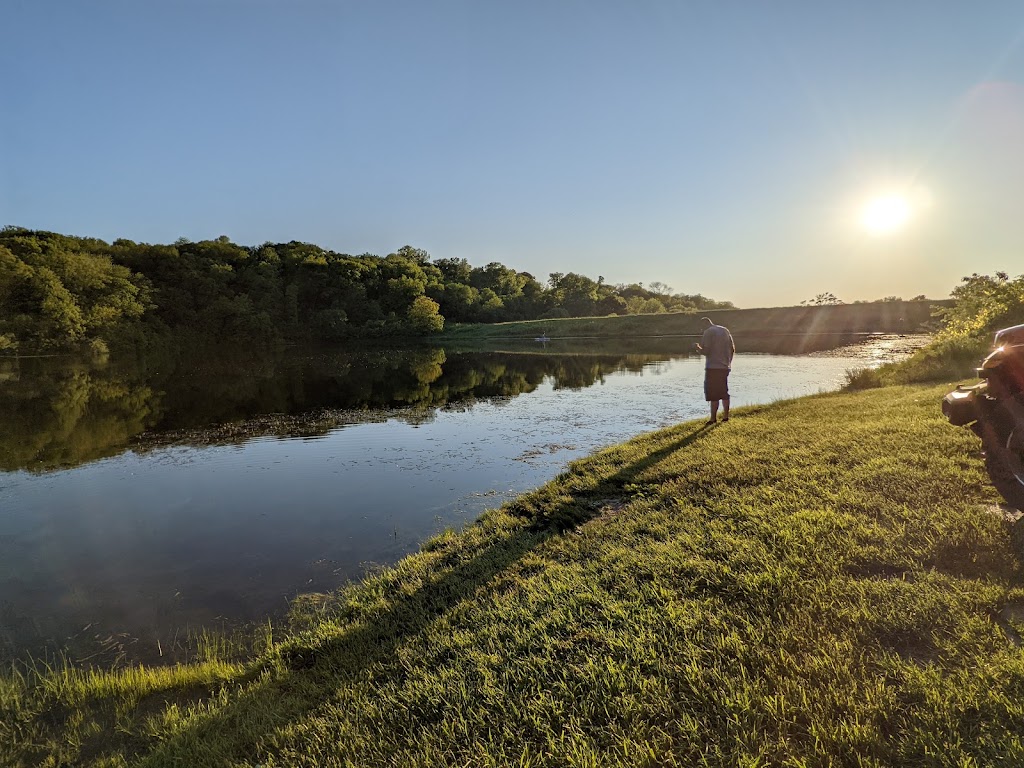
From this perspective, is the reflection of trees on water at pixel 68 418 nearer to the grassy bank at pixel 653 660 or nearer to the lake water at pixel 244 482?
the lake water at pixel 244 482

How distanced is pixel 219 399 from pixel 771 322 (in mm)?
71203

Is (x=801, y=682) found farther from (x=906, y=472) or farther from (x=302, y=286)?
(x=302, y=286)

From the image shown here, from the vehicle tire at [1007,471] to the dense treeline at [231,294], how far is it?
6979 centimetres

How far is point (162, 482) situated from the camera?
10.5m

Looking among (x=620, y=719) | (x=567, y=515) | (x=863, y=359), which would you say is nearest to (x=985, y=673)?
(x=620, y=719)

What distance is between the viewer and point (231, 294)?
8081 centimetres

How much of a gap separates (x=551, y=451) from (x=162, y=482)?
8817 mm

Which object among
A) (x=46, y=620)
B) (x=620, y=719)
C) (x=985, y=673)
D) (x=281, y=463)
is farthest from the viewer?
(x=281, y=463)

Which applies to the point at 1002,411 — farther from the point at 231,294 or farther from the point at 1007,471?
the point at 231,294

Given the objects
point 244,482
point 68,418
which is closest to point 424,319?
point 68,418

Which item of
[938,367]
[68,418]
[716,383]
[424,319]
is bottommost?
[68,418]

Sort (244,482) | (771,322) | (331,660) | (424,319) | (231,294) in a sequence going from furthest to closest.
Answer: (424,319), (231,294), (771,322), (244,482), (331,660)

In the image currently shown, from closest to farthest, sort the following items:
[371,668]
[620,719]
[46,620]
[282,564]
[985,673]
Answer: [985,673] < [620,719] < [371,668] < [46,620] < [282,564]

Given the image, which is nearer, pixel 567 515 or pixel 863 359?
pixel 567 515
